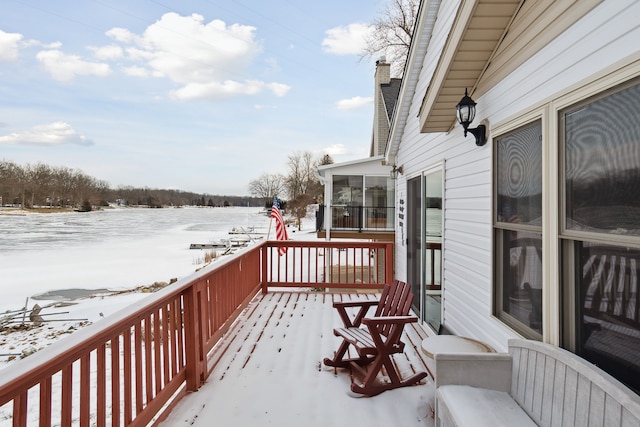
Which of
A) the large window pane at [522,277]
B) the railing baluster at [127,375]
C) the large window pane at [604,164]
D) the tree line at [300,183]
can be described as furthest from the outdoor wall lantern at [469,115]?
the tree line at [300,183]

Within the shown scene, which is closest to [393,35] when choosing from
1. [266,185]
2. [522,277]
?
[522,277]

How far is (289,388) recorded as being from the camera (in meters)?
2.89

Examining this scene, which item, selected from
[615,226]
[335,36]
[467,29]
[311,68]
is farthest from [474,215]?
[335,36]

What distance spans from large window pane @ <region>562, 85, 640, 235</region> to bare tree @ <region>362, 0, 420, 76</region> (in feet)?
46.8

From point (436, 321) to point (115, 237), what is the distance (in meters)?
29.1

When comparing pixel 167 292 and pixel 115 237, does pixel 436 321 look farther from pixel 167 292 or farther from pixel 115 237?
pixel 115 237

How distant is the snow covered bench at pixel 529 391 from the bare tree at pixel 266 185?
157ft

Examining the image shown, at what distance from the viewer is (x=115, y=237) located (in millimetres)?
28219

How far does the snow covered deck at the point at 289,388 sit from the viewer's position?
2488 millimetres

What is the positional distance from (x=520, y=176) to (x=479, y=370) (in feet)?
3.86

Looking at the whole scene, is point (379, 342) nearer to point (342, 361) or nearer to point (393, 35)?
point (342, 361)

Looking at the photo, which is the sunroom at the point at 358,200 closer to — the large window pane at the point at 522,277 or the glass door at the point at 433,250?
the glass door at the point at 433,250

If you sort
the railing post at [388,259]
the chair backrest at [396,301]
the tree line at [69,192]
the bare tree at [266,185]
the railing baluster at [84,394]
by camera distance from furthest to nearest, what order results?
the tree line at [69,192], the bare tree at [266,185], the railing post at [388,259], the chair backrest at [396,301], the railing baluster at [84,394]

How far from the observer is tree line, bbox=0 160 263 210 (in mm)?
55719
